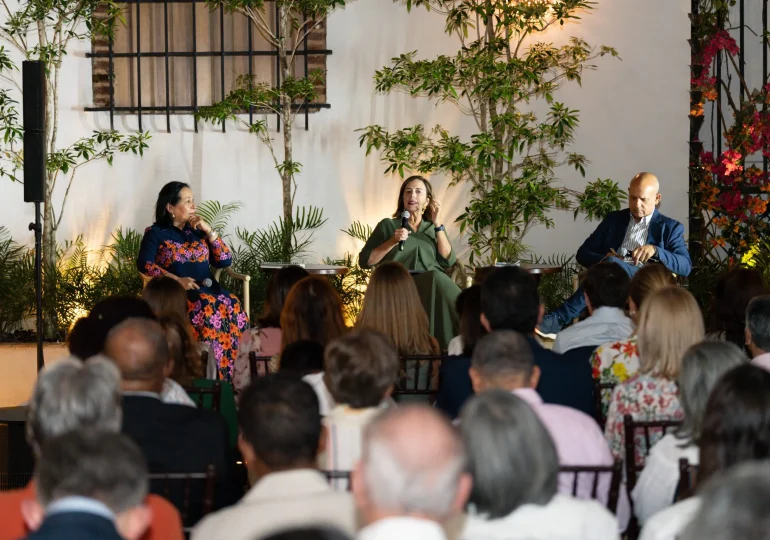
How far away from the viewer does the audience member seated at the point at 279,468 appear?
2.02 m

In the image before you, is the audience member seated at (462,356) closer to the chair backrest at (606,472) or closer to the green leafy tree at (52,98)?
the chair backrest at (606,472)

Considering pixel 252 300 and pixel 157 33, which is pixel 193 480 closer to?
pixel 252 300

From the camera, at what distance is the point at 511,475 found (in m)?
1.94

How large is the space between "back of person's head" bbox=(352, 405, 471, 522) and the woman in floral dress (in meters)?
4.56

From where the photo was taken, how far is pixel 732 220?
768 centimetres

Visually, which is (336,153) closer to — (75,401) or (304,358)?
(304,358)

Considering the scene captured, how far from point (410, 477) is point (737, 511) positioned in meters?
0.58

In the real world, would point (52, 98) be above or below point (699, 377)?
above

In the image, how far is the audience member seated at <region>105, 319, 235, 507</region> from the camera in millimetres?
2656

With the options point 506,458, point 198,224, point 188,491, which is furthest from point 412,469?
point 198,224

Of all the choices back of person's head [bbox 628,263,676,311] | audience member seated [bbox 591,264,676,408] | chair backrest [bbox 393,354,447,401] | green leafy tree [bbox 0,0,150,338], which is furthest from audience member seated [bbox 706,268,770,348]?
green leafy tree [bbox 0,0,150,338]

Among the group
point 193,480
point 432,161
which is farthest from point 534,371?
point 432,161

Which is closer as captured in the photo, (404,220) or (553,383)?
(553,383)

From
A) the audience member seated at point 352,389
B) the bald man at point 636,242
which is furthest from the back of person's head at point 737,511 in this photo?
the bald man at point 636,242
